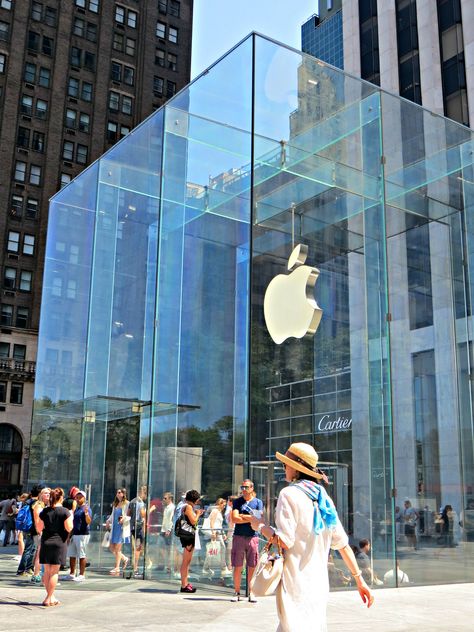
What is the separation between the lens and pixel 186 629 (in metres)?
8.55

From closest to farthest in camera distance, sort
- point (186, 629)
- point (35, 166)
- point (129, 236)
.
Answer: point (186, 629), point (129, 236), point (35, 166)

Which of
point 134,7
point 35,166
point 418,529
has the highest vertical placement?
point 134,7

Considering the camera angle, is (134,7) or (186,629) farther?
(134,7)

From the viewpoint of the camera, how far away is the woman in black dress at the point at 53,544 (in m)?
10.2

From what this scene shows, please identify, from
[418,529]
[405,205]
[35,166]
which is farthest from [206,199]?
[35,166]

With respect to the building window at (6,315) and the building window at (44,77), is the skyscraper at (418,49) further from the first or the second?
the building window at (6,315)

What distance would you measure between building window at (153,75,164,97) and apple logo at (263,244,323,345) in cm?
5851

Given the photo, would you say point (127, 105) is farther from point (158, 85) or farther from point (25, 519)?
point (25, 519)

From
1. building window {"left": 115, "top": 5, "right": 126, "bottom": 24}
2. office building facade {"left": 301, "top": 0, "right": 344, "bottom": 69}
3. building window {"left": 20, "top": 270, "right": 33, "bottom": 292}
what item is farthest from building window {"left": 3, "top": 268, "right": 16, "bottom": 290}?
office building facade {"left": 301, "top": 0, "right": 344, "bottom": 69}

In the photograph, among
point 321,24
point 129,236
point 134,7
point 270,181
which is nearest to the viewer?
point 270,181

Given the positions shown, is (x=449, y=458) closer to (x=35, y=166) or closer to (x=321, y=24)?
(x=35, y=166)

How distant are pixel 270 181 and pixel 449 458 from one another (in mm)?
7573

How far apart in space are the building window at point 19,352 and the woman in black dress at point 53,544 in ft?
156

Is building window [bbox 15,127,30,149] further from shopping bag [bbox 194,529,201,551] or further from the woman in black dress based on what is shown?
the woman in black dress
